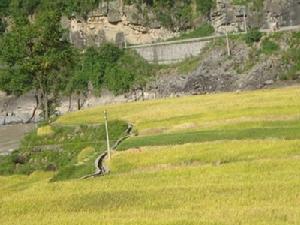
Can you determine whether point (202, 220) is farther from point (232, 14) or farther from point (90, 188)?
point (232, 14)

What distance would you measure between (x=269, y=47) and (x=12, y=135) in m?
27.4

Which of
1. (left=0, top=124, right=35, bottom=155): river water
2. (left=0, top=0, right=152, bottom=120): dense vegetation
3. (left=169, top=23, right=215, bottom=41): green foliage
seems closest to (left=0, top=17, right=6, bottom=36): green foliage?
(left=0, top=0, right=152, bottom=120): dense vegetation

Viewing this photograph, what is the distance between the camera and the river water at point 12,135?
59625mm

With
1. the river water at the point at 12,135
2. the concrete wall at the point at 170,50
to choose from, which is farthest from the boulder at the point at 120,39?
the river water at the point at 12,135

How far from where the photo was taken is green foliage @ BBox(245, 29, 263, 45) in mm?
77625

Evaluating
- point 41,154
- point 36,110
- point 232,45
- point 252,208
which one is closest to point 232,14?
point 232,45

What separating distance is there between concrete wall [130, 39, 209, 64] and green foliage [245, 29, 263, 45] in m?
7.62

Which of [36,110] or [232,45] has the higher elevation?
[232,45]

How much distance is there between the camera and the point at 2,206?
2245 cm

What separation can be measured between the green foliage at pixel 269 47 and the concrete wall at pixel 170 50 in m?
10.3

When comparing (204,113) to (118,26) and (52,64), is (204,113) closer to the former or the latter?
(52,64)

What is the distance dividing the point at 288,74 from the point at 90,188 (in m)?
49.0

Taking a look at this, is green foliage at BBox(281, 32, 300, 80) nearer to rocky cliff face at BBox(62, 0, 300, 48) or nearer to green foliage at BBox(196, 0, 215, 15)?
rocky cliff face at BBox(62, 0, 300, 48)

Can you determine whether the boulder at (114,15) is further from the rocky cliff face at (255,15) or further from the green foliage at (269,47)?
the green foliage at (269,47)
